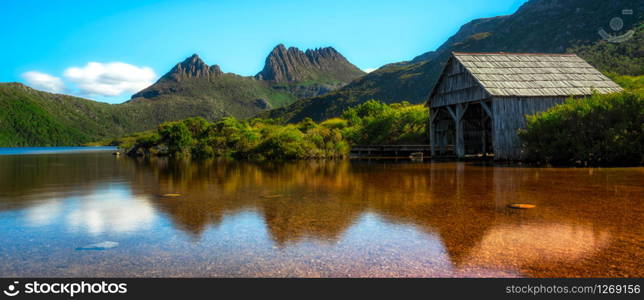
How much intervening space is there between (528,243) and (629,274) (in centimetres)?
160

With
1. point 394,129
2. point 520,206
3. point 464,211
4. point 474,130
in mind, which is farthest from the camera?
point 394,129

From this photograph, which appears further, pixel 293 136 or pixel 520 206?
pixel 293 136

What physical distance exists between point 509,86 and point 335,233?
23102mm

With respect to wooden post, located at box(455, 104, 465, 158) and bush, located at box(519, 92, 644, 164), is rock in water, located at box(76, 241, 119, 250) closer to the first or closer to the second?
bush, located at box(519, 92, 644, 164)

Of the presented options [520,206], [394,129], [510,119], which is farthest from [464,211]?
[394,129]

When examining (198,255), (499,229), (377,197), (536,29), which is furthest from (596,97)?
(536,29)

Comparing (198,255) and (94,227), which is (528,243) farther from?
(94,227)

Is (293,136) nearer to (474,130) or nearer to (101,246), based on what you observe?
(474,130)

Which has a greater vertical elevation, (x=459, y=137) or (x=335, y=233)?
(x=459, y=137)

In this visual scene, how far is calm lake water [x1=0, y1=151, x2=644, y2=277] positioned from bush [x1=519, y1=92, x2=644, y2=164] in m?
9.82

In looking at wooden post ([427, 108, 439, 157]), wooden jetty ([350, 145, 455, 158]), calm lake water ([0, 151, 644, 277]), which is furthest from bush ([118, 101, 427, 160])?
calm lake water ([0, 151, 644, 277])

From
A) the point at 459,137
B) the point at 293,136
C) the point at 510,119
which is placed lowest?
the point at 459,137

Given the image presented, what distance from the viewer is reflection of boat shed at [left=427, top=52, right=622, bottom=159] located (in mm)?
26547

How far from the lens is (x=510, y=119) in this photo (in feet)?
87.0
